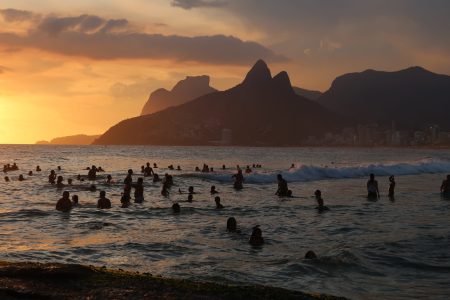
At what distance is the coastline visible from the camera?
8773 millimetres

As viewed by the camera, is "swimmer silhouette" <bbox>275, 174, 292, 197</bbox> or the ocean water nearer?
the ocean water

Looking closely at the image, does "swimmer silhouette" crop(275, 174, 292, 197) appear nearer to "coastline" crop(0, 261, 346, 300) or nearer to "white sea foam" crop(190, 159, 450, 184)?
"white sea foam" crop(190, 159, 450, 184)

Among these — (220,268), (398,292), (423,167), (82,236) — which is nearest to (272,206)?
(82,236)

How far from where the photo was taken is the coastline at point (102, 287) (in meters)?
8.77

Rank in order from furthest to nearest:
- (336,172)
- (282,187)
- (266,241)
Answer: (336,172) < (282,187) < (266,241)

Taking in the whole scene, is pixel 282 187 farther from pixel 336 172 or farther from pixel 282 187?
pixel 336 172

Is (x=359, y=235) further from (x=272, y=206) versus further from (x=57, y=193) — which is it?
(x=57, y=193)

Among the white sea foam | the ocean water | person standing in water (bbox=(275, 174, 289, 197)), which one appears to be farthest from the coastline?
the white sea foam

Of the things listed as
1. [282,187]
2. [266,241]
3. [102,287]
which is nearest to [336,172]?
[282,187]

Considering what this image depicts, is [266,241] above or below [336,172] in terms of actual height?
below

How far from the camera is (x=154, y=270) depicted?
14.3 meters

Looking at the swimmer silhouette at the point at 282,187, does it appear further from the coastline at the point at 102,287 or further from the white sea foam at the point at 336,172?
the coastline at the point at 102,287

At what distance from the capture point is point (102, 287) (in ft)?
30.2

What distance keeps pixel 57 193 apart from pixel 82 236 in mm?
19937
